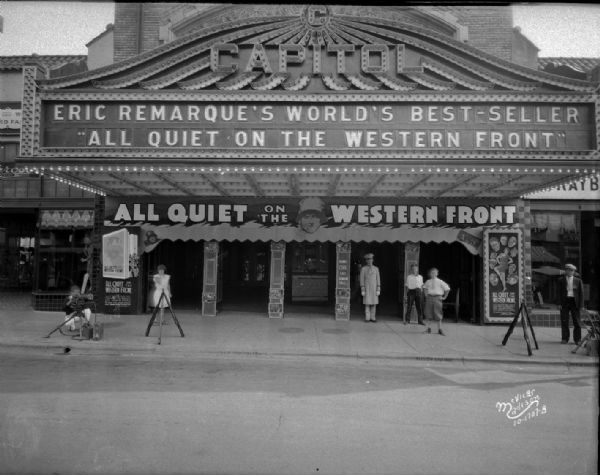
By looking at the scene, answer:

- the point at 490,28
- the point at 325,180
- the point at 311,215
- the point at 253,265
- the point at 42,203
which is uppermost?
the point at 490,28

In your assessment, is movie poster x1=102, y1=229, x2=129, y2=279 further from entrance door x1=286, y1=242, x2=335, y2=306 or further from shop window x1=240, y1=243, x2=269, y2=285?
entrance door x1=286, y1=242, x2=335, y2=306

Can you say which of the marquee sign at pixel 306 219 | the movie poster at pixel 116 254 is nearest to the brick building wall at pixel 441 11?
the marquee sign at pixel 306 219

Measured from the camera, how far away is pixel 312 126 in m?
9.47

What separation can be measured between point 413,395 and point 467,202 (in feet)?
27.8

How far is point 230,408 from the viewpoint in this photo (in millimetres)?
5535

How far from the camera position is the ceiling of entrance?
9336 millimetres

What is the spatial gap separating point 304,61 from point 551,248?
9605 mm

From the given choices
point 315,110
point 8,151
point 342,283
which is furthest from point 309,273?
point 8,151

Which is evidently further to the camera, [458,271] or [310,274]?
[310,274]

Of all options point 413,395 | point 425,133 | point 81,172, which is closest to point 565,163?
point 425,133

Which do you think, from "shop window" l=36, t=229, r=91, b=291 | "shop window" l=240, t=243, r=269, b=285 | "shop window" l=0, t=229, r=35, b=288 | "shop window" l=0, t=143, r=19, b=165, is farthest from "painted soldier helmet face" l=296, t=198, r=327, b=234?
"shop window" l=0, t=229, r=35, b=288

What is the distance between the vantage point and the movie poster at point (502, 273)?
1287 cm

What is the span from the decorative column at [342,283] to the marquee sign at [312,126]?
4674 millimetres

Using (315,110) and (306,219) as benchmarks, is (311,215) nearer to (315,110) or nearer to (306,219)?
(306,219)
